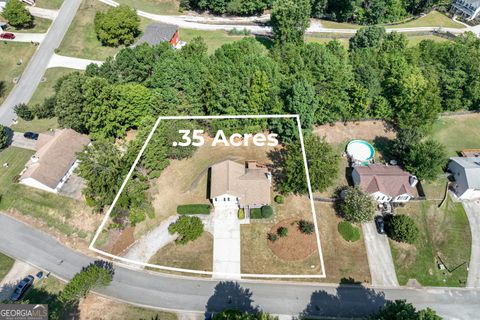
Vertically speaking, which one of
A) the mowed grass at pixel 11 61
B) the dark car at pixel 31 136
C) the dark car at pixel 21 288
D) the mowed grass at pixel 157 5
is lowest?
the dark car at pixel 21 288

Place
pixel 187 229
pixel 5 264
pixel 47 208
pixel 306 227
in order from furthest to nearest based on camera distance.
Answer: pixel 47 208
pixel 306 227
pixel 187 229
pixel 5 264

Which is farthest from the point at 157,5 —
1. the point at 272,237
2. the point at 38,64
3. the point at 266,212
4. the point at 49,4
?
the point at 272,237

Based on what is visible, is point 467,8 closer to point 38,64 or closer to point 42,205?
point 38,64

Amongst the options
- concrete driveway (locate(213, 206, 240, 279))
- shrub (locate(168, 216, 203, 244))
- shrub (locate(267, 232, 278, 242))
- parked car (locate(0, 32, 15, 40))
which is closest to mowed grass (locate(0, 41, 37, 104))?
parked car (locate(0, 32, 15, 40))

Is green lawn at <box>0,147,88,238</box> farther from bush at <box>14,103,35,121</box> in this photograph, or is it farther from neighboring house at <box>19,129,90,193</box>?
bush at <box>14,103,35,121</box>

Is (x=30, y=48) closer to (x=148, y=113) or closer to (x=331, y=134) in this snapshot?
(x=148, y=113)

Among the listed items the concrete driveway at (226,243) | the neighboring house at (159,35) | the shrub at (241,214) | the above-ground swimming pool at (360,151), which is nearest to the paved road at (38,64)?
the neighboring house at (159,35)

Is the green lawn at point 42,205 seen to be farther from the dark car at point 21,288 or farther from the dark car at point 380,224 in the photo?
the dark car at point 380,224
